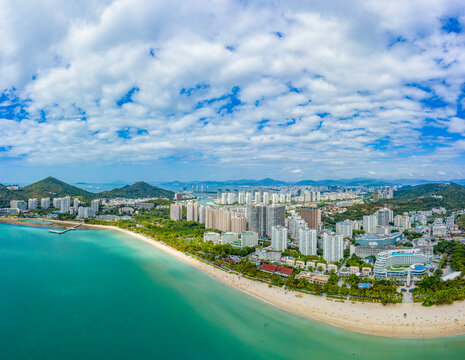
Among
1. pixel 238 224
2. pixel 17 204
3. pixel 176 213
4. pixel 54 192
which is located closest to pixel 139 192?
pixel 54 192

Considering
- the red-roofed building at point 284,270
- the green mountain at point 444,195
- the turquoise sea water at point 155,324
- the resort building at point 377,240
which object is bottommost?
the turquoise sea water at point 155,324

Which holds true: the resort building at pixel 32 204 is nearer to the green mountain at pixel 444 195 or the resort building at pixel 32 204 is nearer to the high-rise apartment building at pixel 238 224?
the high-rise apartment building at pixel 238 224

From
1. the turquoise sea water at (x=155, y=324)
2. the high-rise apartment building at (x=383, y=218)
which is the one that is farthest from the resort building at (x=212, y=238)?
the high-rise apartment building at (x=383, y=218)

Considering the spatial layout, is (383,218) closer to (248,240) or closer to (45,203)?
(248,240)

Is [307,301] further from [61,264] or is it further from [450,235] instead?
[450,235]

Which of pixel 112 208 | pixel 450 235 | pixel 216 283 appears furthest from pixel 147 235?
pixel 450 235

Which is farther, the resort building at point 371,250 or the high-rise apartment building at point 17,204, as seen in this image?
the high-rise apartment building at point 17,204

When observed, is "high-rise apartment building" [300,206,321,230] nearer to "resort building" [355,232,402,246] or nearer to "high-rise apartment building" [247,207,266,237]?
"high-rise apartment building" [247,207,266,237]
